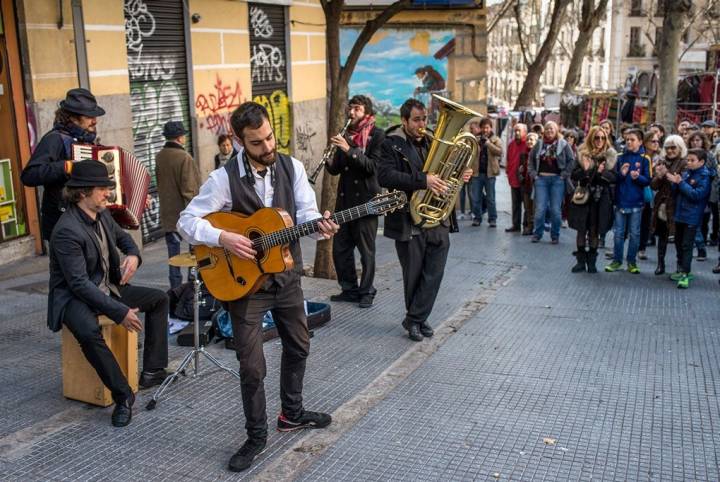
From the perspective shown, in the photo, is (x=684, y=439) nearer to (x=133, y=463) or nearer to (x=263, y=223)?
(x=263, y=223)

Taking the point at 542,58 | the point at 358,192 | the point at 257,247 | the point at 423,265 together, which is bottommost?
the point at 423,265

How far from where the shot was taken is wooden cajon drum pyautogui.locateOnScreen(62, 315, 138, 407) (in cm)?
512

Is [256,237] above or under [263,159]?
under

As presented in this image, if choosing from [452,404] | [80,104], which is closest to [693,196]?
[452,404]

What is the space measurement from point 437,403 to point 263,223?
1817 millimetres

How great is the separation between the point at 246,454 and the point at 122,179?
2.57 m

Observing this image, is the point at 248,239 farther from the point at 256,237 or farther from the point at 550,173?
the point at 550,173

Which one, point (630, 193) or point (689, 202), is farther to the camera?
point (630, 193)

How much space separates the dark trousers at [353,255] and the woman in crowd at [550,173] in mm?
4665

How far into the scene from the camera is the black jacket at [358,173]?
750 centimetres

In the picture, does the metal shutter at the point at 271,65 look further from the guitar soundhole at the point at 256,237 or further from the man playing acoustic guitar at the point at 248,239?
the guitar soundhole at the point at 256,237

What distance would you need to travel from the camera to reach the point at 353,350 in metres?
6.43

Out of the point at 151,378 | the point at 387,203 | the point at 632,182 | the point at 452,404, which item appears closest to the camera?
the point at 387,203

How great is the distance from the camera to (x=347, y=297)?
7.91 meters
